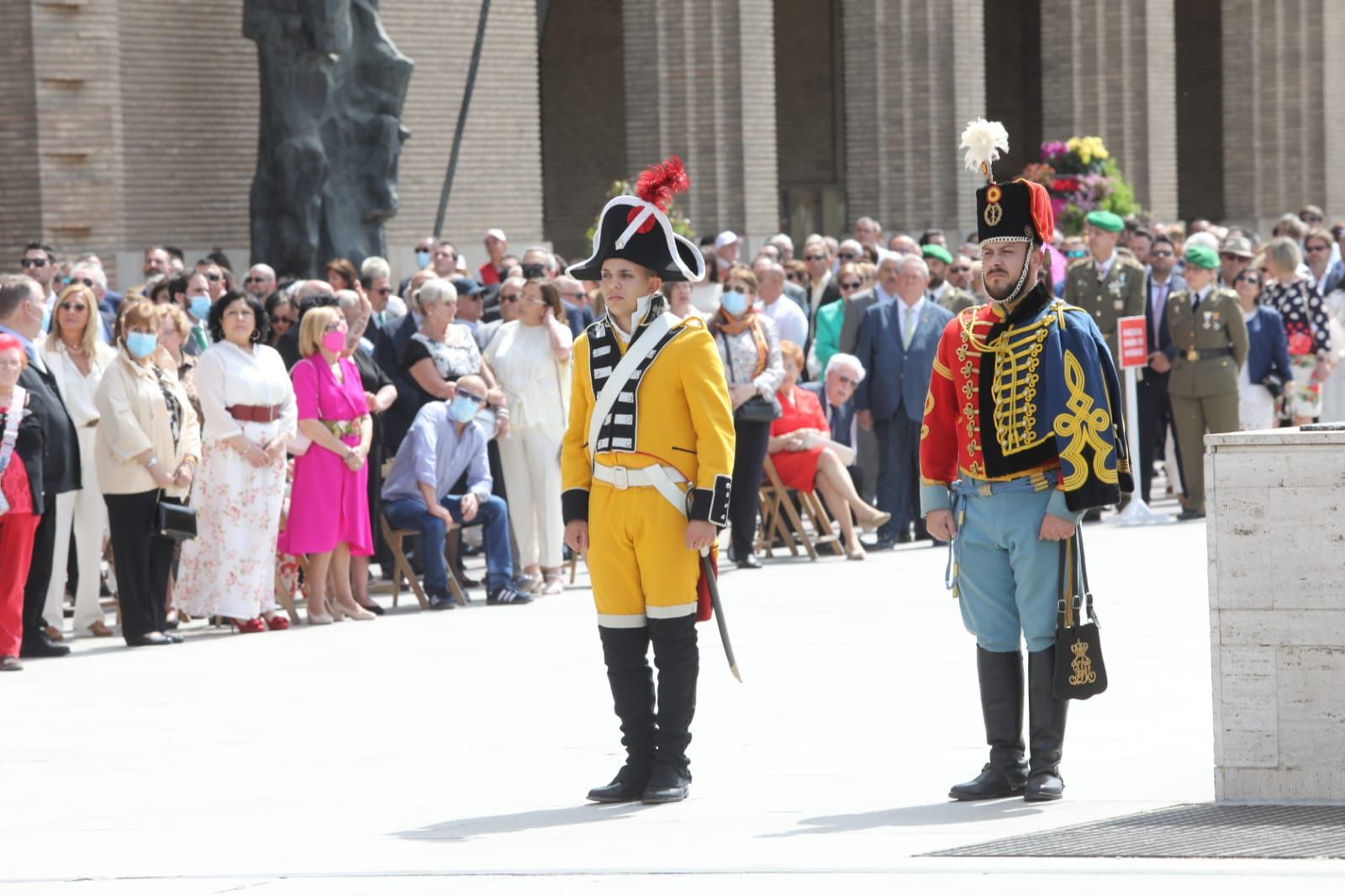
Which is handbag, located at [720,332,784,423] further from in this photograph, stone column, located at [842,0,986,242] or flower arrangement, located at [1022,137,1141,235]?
stone column, located at [842,0,986,242]

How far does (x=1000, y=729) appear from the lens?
7238mm

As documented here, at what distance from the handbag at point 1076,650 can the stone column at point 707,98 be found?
18703mm

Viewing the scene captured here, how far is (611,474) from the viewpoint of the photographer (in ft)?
24.8

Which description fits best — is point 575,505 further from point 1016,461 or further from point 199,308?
point 199,308

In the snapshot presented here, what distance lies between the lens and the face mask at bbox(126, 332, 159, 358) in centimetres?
1208

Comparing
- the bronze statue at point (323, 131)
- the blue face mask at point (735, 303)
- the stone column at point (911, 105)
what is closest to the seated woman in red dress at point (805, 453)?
the blue face mask at point (735, 303)

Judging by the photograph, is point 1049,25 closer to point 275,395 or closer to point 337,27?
point 337,27

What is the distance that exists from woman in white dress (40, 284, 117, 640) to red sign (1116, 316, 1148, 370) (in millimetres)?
7474

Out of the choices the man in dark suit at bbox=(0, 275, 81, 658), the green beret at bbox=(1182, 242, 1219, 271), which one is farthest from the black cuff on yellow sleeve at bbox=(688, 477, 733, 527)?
the green beret at bbox=(1182, 242, 1219, 271)

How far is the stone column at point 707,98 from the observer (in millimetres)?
25641

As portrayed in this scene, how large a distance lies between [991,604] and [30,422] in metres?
5.90

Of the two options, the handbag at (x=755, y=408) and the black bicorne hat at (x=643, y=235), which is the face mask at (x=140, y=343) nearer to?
the handbag at (x=755, y=408)

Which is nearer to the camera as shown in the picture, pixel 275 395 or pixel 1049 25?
pixel 275 395

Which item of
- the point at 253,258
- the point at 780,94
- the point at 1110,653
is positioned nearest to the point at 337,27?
the point at 253,258
